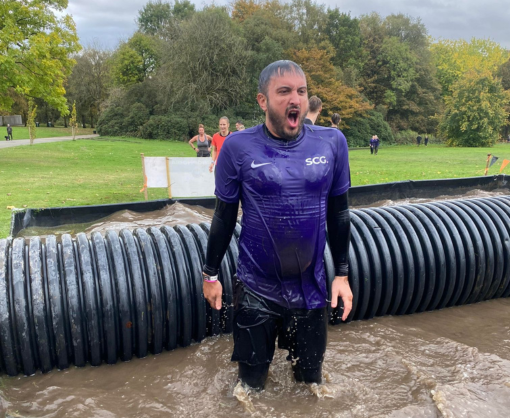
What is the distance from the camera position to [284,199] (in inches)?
98.1

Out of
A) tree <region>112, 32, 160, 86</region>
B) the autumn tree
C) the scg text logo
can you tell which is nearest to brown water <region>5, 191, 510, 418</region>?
the scg text logo

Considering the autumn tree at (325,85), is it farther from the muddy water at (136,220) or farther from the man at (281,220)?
the man at (281,220)

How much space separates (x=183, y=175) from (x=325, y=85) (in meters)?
37.3

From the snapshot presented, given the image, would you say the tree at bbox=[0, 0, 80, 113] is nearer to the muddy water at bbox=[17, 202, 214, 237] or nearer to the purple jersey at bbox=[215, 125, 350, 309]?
the muddy water at bbox=[17, 202, 214, 237]

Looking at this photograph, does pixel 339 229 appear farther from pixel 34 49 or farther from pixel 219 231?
pixel 34 49

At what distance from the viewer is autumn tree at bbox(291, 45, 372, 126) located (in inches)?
1677

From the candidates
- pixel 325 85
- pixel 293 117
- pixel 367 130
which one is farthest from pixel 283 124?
pixel 367 130

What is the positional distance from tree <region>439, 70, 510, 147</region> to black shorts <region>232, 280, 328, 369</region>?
4701cm

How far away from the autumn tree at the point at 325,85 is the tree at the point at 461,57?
2380cm

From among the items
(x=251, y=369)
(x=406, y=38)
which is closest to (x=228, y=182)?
(x=251, y=369)

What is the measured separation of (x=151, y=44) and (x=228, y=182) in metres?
52.2

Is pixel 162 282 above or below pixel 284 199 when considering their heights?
below

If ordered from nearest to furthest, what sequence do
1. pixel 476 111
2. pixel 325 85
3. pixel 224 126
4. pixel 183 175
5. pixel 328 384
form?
pixel 328 384
pixel 183 175
pixel 224 126
pixel 325 85
pixel 476 111

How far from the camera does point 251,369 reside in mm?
2828
